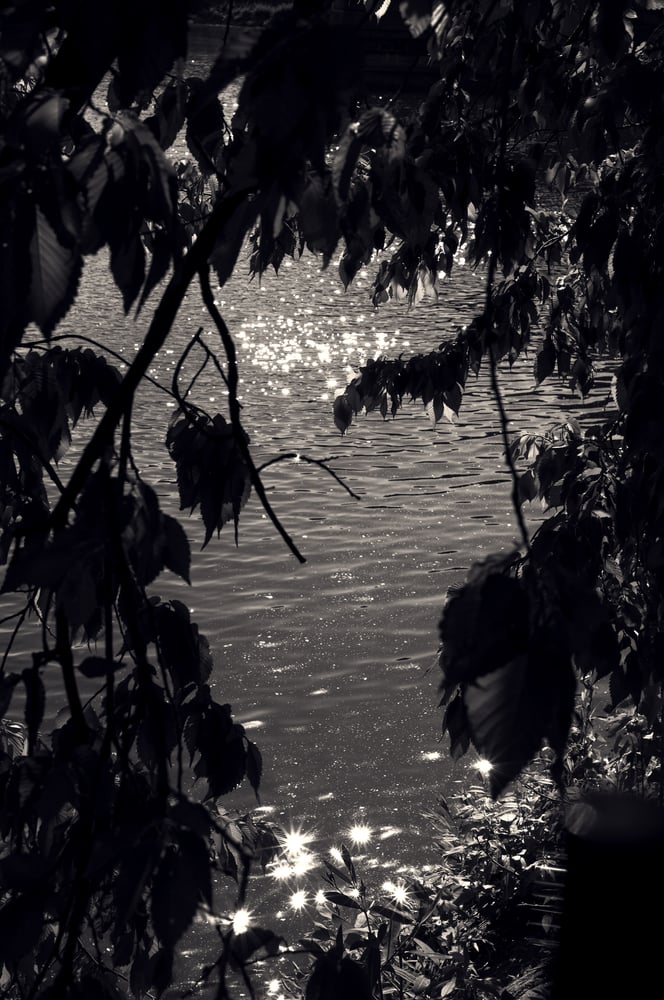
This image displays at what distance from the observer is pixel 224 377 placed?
7.11ft

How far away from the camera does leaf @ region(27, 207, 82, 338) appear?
1.66m

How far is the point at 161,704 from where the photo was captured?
2580mm

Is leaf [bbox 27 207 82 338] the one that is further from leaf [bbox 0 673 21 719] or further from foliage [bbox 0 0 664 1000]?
leaf [bbox 0 673 21 719]

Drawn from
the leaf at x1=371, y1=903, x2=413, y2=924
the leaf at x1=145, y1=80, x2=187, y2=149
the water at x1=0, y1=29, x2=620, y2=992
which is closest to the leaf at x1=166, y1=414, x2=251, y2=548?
the leaf at x1=145, y1=80, x2=187, y2=149

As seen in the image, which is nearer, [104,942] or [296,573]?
[104,942]

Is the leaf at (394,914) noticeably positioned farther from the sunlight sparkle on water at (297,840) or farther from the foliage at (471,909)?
the sunlight sparkle on water at (297,840)

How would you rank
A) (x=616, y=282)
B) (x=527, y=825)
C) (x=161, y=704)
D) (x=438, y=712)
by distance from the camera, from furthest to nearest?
(x=438, y=712), (x=527, y=825), (x=616, y=282), (x=161, y=704)

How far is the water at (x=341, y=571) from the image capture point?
31.4 feet

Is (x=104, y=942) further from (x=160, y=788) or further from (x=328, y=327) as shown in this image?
(x=328, y=327)

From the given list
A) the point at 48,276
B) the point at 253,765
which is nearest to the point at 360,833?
the point at 253,765

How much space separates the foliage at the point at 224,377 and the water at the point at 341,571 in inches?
73.6

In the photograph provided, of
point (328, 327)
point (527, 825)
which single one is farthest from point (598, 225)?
point (328, 327)

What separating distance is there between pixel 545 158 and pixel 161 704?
3.50m

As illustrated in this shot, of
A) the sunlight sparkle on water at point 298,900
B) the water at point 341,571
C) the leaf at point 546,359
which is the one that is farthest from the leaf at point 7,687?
the sunlight sparkle on water at point 298,900
